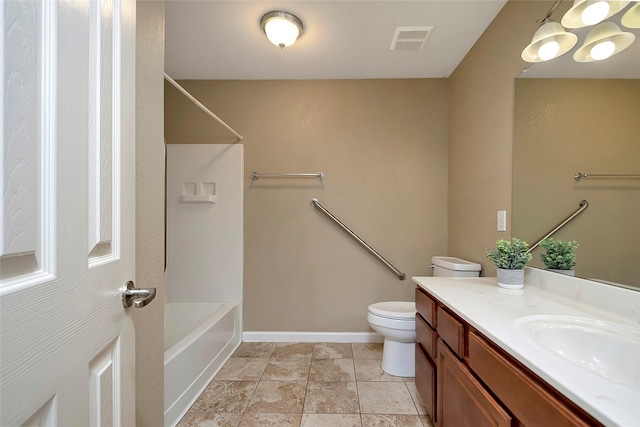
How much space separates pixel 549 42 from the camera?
1.27 m

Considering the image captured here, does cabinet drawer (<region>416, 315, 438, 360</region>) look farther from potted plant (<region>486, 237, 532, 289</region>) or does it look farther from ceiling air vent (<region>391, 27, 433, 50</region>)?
ceiling air vent (<region>391, 27, 433, 50</region>)

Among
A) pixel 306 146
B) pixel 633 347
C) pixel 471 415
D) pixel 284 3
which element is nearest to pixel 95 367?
pixel 471 415

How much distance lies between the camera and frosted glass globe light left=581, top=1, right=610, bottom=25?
3.37 feet

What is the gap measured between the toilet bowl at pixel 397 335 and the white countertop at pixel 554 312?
404 millimetres

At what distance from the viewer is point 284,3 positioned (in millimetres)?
1615

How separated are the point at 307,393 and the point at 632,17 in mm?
2308

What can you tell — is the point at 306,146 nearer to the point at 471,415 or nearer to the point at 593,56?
the point at 593,56

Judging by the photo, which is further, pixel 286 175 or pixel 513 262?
pixel 286 175

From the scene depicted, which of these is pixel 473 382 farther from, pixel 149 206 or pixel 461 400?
pixel 149 206

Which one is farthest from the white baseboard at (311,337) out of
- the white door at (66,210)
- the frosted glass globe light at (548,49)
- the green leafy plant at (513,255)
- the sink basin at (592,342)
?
the frosted glass globe light at (548,49)

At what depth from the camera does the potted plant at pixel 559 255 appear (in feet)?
3.95

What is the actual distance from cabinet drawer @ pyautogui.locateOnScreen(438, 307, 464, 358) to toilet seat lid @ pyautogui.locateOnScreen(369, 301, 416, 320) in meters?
0.58

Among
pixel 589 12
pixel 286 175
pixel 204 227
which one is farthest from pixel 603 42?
pixel 204 227

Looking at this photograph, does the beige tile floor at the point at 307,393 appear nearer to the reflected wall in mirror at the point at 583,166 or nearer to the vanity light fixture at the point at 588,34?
the reflected wall in mirror at the point at 583,166
